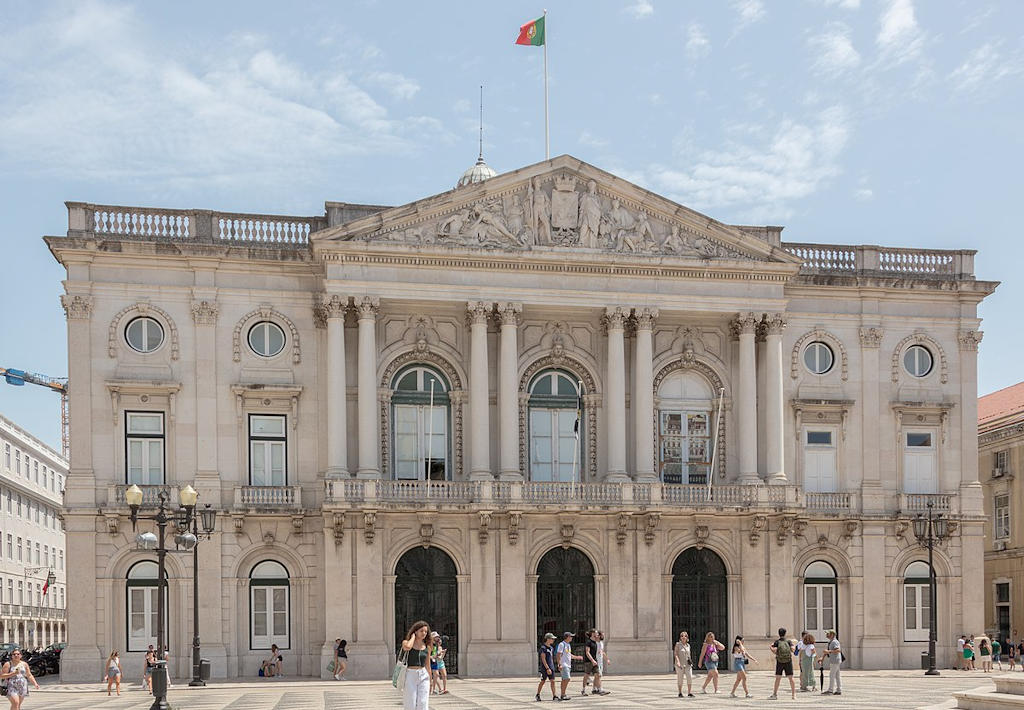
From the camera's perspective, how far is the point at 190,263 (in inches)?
1713

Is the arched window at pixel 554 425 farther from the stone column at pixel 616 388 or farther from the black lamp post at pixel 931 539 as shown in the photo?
the black lamp post at pixel 931 539

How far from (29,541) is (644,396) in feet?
180

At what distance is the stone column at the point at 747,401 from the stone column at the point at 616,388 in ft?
13.1

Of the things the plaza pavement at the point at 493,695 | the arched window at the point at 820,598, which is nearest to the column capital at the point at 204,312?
the plaza pavement at the point at 493,695

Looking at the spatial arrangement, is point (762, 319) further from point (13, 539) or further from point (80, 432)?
point (13, 539)

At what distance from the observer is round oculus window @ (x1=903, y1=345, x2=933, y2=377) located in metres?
48.3

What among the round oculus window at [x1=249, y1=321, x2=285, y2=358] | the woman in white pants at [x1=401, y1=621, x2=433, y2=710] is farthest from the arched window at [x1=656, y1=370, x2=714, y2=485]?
the woman in white pants at [x1=401, y1=621, x2=433, y2=710]

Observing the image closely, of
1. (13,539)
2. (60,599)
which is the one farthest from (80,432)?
(60,599)

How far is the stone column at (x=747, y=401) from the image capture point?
45344 mm

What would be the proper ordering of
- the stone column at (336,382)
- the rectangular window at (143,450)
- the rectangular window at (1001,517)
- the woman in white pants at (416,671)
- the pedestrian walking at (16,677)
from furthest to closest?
the rectangular window at (1001,517), the rectangular window at (143,450), the stone column at (336,382), the pedestrian walking at (16,677), the woman in white pants at (416,671)

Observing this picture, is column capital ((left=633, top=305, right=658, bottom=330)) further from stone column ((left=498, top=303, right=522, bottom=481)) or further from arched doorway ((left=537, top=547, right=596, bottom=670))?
arched doorway ((left=537, top=547, right=596, bottom=670))

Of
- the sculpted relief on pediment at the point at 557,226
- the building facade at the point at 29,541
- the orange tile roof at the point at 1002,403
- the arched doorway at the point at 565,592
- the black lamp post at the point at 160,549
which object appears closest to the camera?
the black lamp post at the point at 160,549

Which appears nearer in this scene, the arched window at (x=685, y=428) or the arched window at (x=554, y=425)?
the arched window at (x=554, y=425)

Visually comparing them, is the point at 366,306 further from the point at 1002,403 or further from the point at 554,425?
the point at 1002,403
